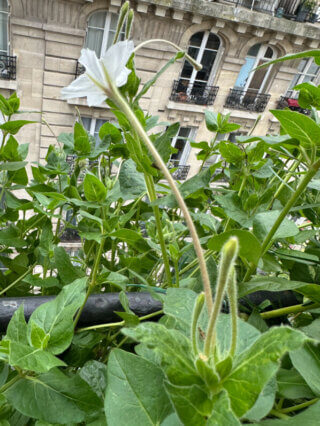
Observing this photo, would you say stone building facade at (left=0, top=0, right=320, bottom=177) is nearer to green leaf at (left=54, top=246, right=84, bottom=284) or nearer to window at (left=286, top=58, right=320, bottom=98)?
window at (left=286, top=58, right=320, bottom=98)

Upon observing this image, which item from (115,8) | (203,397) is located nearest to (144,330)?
(203,397)

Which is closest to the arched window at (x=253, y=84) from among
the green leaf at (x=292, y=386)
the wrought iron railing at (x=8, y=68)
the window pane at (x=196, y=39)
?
the window pane at (x=196, y=39)

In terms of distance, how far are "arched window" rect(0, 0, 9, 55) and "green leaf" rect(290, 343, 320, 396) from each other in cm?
319

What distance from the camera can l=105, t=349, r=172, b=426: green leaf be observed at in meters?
0.16

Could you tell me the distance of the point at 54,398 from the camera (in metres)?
0.21

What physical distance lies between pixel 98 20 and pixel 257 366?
3.30m

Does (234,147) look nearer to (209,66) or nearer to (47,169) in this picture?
(47,169)

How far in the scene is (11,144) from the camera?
421 millimetres

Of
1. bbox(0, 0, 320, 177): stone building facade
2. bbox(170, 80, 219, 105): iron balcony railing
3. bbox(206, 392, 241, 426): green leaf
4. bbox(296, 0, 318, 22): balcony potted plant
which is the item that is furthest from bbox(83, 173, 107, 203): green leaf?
bbox(296, 0, 318, 22): balcony potted plant

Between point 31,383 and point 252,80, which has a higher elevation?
point 31,383

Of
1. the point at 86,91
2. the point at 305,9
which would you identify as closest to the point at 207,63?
the point at 305,9

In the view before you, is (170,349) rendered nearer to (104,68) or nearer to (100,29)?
(104,68)

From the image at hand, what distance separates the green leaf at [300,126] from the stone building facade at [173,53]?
2407mm

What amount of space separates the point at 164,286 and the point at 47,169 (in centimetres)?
20
